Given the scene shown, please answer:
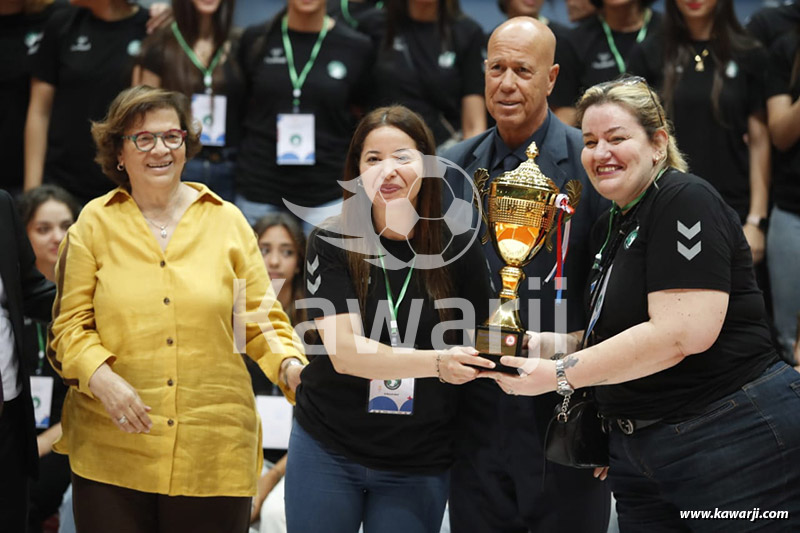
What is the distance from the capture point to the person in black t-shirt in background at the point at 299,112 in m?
4.84

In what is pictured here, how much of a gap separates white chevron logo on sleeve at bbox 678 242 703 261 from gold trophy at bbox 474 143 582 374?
1.42ft

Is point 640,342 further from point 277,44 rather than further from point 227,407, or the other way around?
point 277,44

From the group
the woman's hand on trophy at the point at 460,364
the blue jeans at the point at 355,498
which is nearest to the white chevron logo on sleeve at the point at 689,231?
the woman's hand on trophy at the point at 460,364

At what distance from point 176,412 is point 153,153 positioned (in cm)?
86

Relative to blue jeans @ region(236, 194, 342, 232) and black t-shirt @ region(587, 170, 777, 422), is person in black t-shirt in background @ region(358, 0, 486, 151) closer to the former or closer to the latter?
blue jeans @ region(236, 194, 342, 232)

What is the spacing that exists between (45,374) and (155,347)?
1912 mm

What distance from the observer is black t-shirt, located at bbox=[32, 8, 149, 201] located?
502 cm

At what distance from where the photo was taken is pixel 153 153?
10.2ft

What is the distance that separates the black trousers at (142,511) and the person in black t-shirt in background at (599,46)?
2748 millimetres

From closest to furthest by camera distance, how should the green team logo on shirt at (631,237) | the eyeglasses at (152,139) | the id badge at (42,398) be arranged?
the green team logo on shirt at (631,237)
the eyeglasses at (152,139)
the id badge at (42,398)

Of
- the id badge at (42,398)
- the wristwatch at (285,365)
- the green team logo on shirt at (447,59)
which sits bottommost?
the id badge at (42,398)

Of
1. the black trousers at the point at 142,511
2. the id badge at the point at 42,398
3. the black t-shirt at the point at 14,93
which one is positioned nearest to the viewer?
the black trousers at the point at 142,511

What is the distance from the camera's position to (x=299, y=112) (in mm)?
4879

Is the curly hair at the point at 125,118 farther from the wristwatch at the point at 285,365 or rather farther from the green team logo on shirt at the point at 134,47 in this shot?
the green team logo on shirt at the point at 134,47
